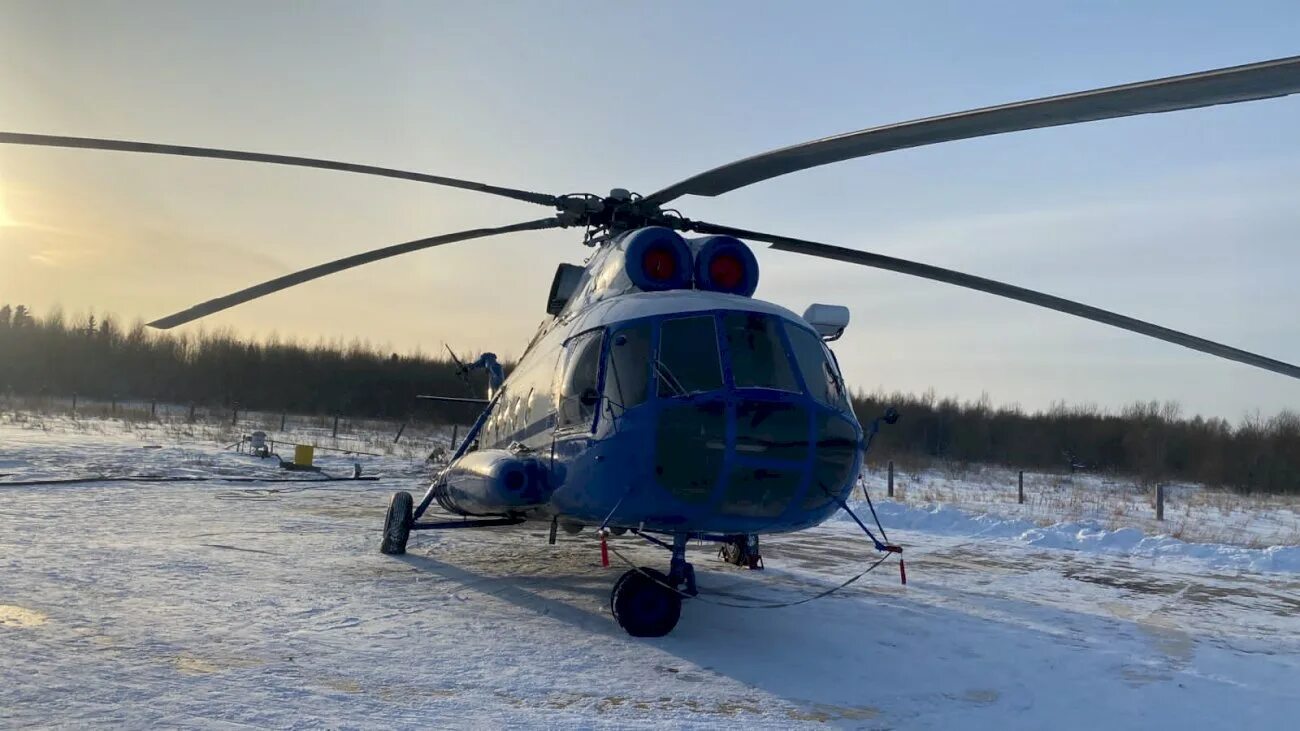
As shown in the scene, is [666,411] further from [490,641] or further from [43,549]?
[43,549]

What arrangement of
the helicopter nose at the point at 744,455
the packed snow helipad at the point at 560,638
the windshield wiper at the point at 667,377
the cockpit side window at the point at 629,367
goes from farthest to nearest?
the cockpit side window at the point at 629,367 < the windshield wiper at the point at 667,377 < the helicopter nose at the point at 744,455 < the packed snow helipad at the point at 560,638

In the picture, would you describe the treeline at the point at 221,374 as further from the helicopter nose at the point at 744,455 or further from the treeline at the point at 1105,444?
the helicopter nose at the point at 744,455

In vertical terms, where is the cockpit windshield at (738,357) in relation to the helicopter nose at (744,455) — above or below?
above

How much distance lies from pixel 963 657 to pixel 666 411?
3.04 m

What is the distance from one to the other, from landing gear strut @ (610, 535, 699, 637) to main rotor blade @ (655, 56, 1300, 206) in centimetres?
294

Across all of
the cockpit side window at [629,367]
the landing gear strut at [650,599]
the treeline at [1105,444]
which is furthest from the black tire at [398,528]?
the treeline at [1105,444]

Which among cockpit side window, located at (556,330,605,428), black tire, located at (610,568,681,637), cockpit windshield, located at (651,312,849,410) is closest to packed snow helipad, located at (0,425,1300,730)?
black tire, located at (610,568,681,637)

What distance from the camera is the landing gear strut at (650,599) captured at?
666cm

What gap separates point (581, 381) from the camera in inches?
272

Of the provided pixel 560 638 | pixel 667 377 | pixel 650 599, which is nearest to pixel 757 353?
pixel 667 377

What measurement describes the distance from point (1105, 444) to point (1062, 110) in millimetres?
50576

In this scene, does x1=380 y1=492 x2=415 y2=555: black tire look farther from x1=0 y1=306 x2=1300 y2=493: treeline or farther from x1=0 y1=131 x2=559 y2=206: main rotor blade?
x1=0 y1=306 x2=1300 y2=493: treeline

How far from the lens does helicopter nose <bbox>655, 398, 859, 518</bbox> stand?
5746 millimetres

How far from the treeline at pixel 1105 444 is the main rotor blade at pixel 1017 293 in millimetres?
32793
